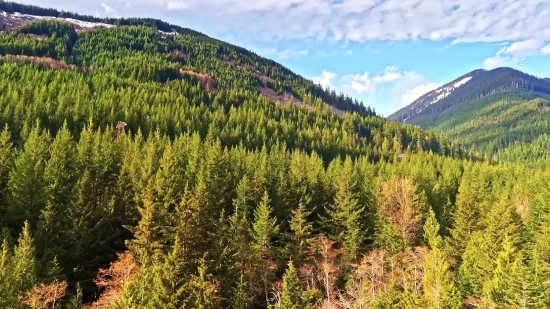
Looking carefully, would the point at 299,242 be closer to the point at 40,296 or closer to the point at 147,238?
the point at 147,238

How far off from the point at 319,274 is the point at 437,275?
50.6ft

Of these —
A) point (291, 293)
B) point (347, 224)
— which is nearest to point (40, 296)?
point (291, 293)

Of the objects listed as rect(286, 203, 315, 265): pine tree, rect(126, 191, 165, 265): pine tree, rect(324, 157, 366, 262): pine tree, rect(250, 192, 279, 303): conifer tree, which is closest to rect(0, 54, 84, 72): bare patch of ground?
rect(324, 157, 366, 262): pine tree

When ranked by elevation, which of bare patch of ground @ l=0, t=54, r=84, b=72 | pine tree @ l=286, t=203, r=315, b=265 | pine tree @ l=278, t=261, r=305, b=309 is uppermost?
bare patch of ground @ l=0, t=54, r=84, b=72

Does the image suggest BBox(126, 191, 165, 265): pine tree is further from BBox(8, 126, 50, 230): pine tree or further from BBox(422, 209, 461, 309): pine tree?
BBox(422, 209, 461, 309): pine tree

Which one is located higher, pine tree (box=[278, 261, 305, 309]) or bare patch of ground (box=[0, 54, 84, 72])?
bare patch of ground (box=[0, 54, 84, 72])

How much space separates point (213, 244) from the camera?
130 feet

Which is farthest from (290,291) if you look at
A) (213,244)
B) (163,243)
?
(163,243)

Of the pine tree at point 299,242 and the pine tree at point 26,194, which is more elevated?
the pine tree at point 26,194

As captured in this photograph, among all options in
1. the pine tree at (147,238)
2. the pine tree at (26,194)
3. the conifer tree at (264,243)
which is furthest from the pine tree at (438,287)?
the pine tree at (26,194)

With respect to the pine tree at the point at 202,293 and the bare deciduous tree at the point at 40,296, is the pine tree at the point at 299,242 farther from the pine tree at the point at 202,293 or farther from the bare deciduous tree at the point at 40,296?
the bare deciduous tree at the point at 40,296

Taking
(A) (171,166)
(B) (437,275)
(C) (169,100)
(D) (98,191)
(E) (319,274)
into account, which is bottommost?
(E) (319,274)

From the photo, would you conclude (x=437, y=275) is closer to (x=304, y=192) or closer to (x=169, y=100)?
(x=304, y=192)

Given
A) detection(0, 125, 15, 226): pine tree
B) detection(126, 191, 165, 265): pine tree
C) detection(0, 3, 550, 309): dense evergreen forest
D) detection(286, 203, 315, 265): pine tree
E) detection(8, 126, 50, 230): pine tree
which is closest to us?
detection(0, 3, 550, 309): dense evergreen forest
